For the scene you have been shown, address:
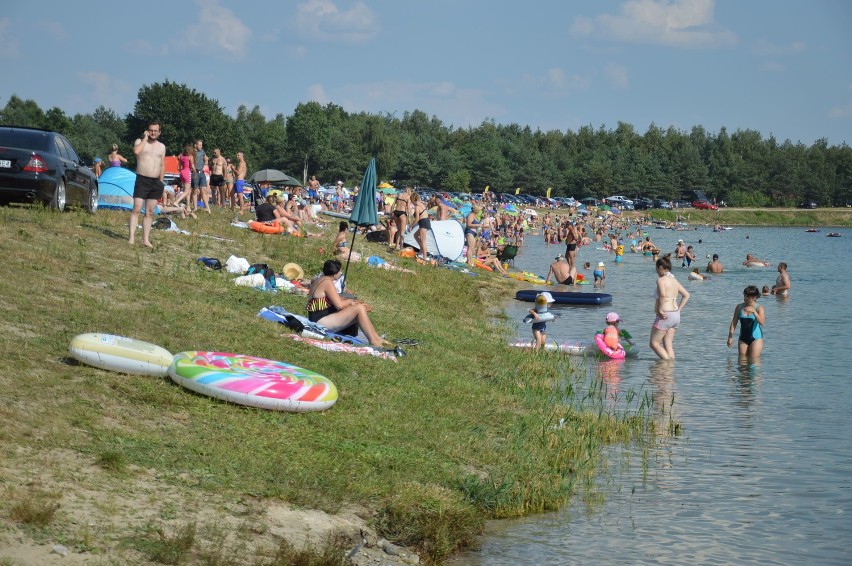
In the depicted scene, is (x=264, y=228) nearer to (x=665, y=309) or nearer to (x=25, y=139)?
(x=25, y=139)

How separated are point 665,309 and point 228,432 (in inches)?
379

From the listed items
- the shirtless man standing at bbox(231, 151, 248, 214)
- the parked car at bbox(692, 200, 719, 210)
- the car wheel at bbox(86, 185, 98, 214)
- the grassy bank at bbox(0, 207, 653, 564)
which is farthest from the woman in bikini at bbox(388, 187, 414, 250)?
the parked car at bbox(692, 200, 719, 210)

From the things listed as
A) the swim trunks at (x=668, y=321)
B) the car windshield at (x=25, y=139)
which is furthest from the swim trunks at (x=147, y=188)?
the swim trunks at (x=668, y=321)

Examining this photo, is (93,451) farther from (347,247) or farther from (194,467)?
(347,247)

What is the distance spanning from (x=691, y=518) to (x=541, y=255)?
39682mm

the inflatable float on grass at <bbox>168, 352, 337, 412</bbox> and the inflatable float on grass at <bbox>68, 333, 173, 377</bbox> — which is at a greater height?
the inflatable float on grass at <bbox>68, 333, 173, 377</bbox>

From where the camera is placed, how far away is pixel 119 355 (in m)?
7.82

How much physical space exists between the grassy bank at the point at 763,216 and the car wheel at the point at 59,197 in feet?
326

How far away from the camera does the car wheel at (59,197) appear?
15779mm

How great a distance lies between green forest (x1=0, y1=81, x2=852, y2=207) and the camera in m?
85.4

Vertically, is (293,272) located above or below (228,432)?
above

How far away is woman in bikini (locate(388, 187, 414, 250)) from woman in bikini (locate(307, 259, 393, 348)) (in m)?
13.8

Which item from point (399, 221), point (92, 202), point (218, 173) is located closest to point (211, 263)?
point (92, 202)

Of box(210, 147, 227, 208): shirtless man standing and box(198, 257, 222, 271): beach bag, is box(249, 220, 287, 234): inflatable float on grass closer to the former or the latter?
box(210, 147, 227, 208): shirtless man standing
